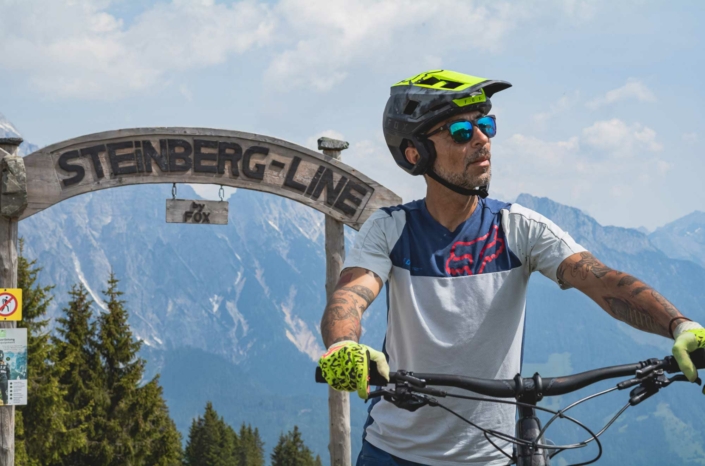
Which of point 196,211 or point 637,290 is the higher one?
point 196,211

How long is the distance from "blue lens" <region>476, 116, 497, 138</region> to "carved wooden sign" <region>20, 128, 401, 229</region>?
6691 millimetres

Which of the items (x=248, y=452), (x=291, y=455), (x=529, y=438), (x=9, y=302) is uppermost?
(x=9, y=302)

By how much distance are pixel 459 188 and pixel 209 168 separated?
7.28 meters

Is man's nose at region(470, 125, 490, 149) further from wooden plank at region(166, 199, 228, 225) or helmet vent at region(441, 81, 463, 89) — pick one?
wooden plank at region(166, 199, 228, 225)

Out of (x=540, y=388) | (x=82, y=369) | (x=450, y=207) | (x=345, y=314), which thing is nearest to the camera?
(x=540, y=388)

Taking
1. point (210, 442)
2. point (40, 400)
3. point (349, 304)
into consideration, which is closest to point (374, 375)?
point (349, 304)

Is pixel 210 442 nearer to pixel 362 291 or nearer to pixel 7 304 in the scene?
pixel 7 304

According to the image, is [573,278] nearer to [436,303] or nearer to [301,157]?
[436,303]

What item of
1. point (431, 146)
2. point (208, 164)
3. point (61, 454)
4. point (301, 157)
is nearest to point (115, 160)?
point (208, 164)

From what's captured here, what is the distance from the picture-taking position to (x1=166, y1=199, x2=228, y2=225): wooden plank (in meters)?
10.5

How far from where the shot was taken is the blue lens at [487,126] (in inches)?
145

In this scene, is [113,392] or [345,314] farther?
[113,392]

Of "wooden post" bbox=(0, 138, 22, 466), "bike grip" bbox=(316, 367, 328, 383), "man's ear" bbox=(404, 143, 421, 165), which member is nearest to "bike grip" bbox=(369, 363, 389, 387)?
"bike grip" bbox=(316, 367, 328, 383)

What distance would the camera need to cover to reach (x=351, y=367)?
2607mm
